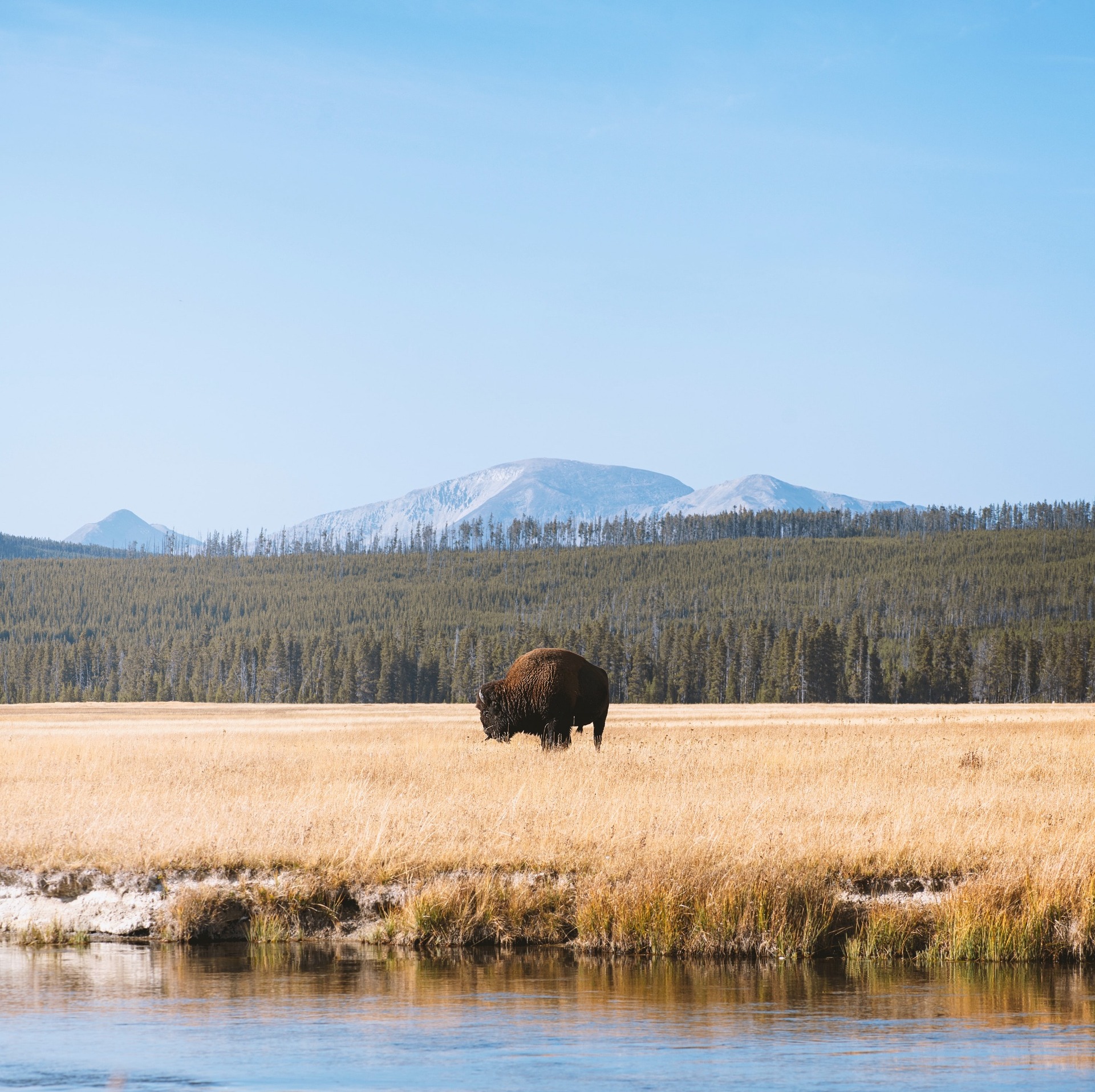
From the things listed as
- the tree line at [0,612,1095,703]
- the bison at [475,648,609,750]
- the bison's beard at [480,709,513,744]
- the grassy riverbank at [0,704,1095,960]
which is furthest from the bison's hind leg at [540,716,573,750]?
the tree line at [0,612,1095,703]

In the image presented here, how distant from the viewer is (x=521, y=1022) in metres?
9.34

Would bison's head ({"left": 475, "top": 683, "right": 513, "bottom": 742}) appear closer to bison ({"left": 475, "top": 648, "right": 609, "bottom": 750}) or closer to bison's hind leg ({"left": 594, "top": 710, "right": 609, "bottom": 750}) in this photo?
bison ({"left": 475, "top": 648, "right": 609, "bottom": 750})

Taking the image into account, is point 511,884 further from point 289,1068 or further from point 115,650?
point 115,650

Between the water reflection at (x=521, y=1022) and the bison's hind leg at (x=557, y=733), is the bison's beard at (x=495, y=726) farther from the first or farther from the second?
the water reflection at (x=521, y=1022)

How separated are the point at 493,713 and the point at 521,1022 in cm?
1864

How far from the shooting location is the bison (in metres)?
27.0

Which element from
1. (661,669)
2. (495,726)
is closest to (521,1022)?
(495,726)

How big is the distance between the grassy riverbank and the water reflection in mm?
487

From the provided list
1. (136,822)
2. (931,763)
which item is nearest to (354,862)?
(136,822)

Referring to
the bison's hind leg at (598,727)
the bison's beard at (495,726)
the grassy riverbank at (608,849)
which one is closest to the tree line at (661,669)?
the bison's hind leg at (598,727)

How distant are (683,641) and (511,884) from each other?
136625mm

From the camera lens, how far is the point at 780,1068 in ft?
26.8

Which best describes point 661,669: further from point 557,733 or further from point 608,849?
point 608,849

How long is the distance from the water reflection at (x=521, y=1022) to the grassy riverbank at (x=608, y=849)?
1.60 feet
